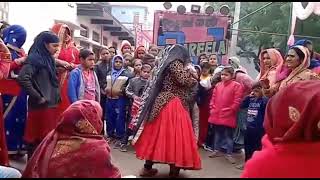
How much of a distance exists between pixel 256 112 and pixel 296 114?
11.0 feet

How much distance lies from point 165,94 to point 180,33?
9.13 meters

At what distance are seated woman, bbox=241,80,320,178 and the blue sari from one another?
3.53 meters

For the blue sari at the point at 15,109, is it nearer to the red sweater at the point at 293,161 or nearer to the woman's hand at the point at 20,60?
the woman's hand at the point at 20,60

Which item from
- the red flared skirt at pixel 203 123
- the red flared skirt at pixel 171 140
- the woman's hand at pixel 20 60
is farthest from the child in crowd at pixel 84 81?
the red flared skirt at pixel 203 123

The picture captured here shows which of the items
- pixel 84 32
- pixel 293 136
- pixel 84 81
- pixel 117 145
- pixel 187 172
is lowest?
pixel 117 145

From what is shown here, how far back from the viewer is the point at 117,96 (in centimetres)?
659

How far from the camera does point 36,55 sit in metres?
4.47

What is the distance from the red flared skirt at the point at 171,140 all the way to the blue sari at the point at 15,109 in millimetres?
1353

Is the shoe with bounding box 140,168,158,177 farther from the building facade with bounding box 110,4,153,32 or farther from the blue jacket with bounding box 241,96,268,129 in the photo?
the building facade with bounding box 110,4,153,32

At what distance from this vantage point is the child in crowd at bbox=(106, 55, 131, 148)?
6547 millimetres

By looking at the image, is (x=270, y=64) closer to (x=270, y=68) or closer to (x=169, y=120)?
(x=270, y=68)

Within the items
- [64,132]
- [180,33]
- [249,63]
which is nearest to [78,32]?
[180,33]

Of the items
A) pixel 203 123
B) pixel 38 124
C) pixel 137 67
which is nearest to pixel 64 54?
pixel 38 124

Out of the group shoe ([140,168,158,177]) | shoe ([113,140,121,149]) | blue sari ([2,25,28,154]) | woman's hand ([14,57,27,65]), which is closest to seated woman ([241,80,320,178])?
shoe ([140,168,158,177])
